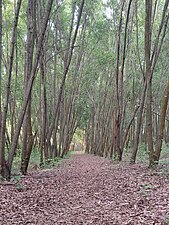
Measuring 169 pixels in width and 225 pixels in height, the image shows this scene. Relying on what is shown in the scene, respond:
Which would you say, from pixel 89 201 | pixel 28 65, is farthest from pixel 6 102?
pixel 89 201

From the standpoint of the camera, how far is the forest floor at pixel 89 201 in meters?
4.21

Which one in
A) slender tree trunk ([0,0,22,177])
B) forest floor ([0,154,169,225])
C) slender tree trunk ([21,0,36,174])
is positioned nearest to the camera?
forest floor ([0,154,169,225])

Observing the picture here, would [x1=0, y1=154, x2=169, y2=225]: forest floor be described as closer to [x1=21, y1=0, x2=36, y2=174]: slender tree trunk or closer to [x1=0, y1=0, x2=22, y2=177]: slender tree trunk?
[x1=0, y1=0, x2=22, y2=177]: slender tree trunk

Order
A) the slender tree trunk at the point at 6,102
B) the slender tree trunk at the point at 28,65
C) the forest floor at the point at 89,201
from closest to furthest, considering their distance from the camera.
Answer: the forest floor at the point at 89,201 → the slender tree trunk at the point at 6,102 → the slender tree trunk at the point at 28,65

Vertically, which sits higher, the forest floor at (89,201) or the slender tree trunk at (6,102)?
the slender tree trunk at (6,102)

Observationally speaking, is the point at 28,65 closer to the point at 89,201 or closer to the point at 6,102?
the point at 6,102

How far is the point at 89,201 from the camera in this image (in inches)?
211

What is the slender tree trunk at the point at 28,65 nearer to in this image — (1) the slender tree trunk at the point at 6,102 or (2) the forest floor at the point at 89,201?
(1) the slender tree trunk at the point at 6,102

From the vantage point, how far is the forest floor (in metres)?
4.21

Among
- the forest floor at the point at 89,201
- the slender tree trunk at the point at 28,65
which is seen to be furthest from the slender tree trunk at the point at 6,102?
the slender tree trunk at the point at 28,65

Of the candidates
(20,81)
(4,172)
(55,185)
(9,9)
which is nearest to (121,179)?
(55,185)

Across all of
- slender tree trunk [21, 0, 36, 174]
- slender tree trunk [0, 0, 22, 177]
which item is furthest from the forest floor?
slender tree trunk [21, 0, 36, 174]

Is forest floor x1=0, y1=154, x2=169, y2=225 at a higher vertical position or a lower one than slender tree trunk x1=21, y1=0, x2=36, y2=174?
lower

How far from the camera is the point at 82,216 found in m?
4.43
